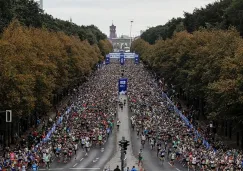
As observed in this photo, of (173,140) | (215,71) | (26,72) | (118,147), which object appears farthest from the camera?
(215,71)

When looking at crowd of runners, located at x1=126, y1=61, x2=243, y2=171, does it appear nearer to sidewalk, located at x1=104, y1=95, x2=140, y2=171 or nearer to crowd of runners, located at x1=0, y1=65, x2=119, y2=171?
sidewalk, located at x1=104, y1=95, x2=140, y2=171

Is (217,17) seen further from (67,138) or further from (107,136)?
(67,138)


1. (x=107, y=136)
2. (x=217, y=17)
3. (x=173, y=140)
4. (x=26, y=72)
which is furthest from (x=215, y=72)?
(x=217, y=17)

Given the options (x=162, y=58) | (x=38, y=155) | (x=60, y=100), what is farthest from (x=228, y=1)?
(x=38, y=155)

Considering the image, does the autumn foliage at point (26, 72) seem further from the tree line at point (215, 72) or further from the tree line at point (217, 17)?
the tree line at point (217, 17)

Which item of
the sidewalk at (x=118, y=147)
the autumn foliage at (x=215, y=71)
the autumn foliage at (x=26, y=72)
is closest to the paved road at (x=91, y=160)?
the sidewalk at (x=118, y=147)

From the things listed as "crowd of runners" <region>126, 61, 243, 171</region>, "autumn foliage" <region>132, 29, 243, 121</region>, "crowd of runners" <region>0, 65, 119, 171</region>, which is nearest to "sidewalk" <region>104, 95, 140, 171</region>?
"crowd of runners" <region>126, 61, 243, 171</region>
